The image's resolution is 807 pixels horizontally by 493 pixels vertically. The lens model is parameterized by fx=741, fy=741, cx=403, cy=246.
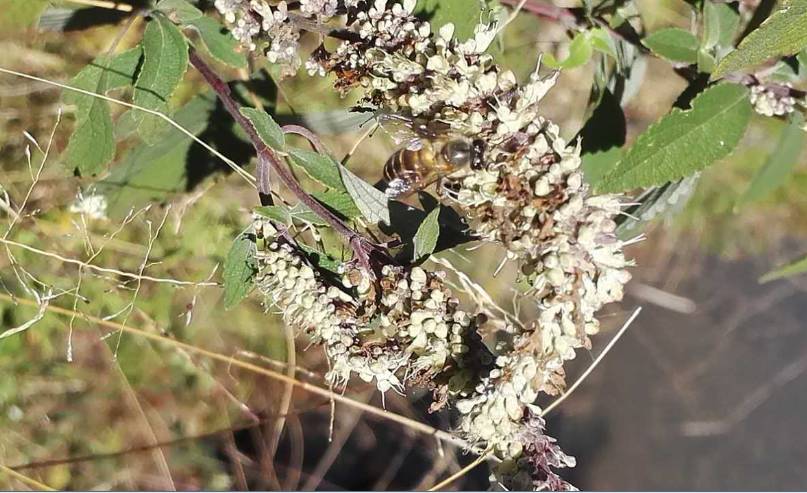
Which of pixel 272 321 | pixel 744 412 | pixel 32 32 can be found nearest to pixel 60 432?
pixel 272 321

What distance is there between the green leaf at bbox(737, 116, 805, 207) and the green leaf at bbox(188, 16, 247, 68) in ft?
3.40

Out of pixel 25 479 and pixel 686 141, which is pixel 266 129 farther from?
pixel 25 479

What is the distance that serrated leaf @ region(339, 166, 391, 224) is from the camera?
94cm

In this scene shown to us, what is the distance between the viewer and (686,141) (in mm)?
1087

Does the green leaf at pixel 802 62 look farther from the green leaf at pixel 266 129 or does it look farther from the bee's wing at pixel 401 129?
the green leaf at pixel 266 129

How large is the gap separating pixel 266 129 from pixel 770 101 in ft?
2.49

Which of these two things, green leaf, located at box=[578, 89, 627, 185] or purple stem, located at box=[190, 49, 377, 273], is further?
green leaf, located at box=[578, 89, 627, 185]

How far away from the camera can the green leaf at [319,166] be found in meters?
0.98

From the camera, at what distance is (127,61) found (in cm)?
116

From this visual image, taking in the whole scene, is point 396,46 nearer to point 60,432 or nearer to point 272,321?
point 272,321

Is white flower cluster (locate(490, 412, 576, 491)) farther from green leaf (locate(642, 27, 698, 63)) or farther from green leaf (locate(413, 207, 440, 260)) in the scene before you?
green leaf (locate(642, 27, 698, 63))

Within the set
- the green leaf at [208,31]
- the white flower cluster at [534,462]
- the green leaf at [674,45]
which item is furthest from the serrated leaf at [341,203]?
the green leaf at [674,45]

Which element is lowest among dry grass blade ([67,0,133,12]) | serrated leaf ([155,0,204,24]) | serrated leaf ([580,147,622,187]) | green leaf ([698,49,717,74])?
serrated leaf ([580,147,622,187])

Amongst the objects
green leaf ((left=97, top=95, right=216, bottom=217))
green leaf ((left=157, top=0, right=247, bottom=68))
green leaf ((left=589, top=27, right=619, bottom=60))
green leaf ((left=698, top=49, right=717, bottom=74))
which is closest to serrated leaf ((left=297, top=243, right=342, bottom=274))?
green leaf ((left=157, top=0, right=247, bottom=68))
